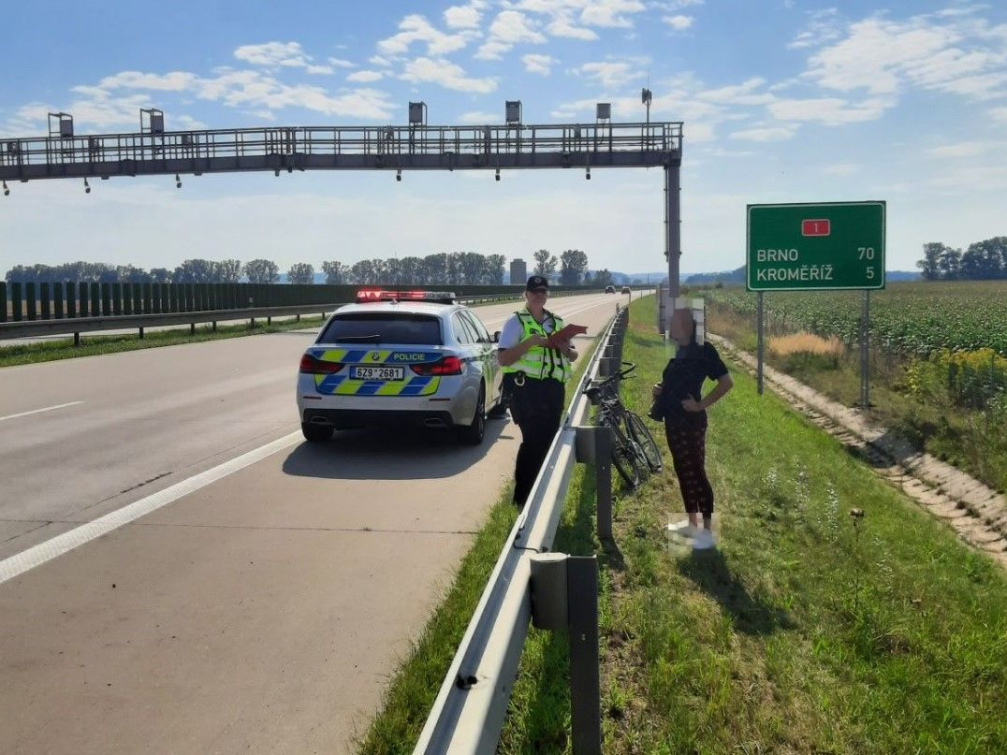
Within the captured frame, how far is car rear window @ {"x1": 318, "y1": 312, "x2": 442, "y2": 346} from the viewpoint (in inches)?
426

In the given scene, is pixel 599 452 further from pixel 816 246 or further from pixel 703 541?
pixel 816 246

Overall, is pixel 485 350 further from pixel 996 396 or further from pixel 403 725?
pixel 403 725

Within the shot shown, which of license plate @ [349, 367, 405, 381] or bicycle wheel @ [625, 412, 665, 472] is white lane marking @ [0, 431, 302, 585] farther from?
bicycle wheel @ [625, 412, 665, 472]

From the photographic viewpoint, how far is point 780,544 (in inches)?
289

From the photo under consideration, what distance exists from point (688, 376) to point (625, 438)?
2368 millimetres

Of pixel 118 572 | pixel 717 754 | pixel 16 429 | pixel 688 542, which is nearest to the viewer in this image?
pixel 717 754

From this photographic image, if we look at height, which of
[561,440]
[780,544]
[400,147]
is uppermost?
[400,147]

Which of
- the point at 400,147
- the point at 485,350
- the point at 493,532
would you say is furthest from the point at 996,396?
the point at 400,147

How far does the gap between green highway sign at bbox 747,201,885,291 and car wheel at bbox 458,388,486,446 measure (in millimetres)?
6507

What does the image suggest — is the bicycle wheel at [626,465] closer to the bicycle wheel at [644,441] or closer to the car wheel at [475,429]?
the bicycle wheel at [644,441]

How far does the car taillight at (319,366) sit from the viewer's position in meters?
10.6

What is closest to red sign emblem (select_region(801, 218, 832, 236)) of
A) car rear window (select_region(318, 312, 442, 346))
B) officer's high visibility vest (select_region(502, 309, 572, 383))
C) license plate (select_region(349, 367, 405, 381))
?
car rear window (select_region(318, 312, 442, 346))

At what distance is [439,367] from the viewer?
418 inches

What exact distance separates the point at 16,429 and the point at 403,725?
31.1 feet
